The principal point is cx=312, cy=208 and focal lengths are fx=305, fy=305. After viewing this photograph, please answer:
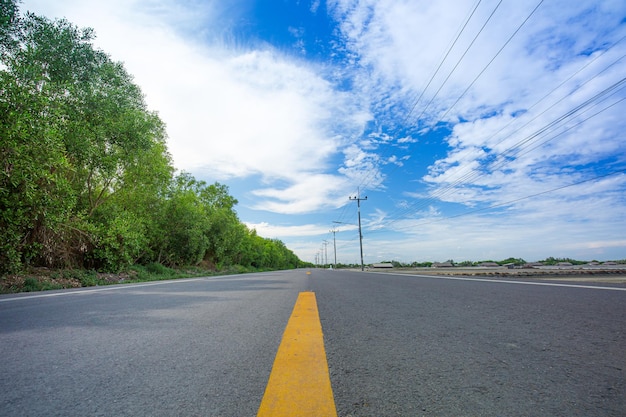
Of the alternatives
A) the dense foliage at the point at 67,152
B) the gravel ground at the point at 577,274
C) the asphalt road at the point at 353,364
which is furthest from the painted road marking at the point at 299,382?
the dense foliage at the point at 67,152

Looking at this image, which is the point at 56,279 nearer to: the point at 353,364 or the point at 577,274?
the point at 353,364

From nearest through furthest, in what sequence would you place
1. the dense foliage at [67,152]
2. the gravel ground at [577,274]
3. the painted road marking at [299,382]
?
the painted road marking at [299,382] < the gravel ground at [577,274] < the dense foliage at [67,152]

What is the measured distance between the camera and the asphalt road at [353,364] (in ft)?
3.75

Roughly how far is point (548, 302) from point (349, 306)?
2.31 m

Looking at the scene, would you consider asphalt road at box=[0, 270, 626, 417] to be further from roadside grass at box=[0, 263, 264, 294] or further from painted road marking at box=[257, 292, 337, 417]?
roadside grass at box=[0, 263, 264, 294]

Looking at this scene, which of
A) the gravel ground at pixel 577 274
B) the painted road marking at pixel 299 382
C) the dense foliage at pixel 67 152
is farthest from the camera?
the dense foliage at pixel 67 152

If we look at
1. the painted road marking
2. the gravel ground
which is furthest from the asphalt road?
the gravel ground

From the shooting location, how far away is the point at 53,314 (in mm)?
3496

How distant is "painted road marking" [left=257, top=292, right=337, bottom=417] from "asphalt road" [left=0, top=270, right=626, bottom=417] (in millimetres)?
56

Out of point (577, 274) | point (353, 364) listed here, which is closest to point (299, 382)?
point (353, 364)

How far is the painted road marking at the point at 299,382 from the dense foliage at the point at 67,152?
10443 millimetres

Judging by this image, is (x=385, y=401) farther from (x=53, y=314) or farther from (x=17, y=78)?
(x=17, y=78)

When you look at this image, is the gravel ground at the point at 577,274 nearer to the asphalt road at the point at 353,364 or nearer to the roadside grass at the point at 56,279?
the asphalt road at the point at 353,364

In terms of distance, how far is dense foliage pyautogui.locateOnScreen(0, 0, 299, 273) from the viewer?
9.12 meters
